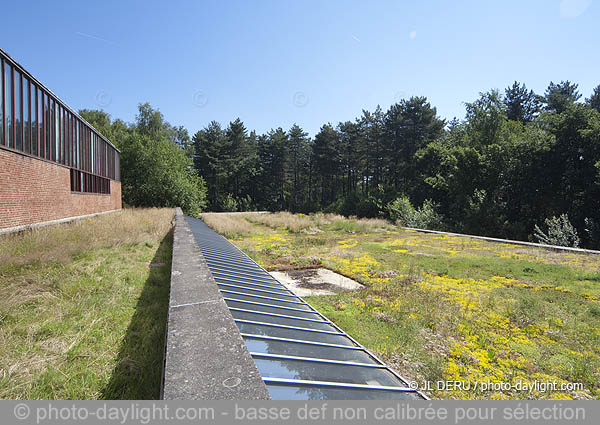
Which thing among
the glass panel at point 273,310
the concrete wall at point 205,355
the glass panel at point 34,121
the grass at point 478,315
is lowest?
the grass at point 478,315

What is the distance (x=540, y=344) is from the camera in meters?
4.35

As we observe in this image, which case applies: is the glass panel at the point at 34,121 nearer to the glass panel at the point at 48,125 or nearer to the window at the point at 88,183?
the glass panel at the point at 48,125

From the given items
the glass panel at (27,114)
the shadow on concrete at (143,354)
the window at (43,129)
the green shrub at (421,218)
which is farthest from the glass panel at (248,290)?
the green shrub at (421,218)

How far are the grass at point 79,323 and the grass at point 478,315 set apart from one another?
287 centimetres

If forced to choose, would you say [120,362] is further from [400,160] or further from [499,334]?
[400,160]

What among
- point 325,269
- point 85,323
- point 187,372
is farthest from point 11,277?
point 325,269

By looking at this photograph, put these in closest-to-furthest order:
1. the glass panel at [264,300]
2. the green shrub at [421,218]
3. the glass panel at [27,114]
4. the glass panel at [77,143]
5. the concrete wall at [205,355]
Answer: the concrete wall at [205,355] < the glass panel at [264,300] < the glass panel at [27,114] < the glass panel at [77,143] < the green shrub at [421,218]

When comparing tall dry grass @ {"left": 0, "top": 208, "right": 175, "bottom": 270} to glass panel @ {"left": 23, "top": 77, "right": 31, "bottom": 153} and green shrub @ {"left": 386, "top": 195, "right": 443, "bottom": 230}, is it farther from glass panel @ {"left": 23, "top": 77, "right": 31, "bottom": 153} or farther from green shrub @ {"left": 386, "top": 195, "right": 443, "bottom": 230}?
green shrub @ {"left": 386, "top": 195, "right": 443, "bottom": 230}

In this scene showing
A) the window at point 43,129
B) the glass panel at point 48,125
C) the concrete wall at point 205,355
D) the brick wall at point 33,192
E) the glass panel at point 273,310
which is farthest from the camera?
the glass panel at point 48,125

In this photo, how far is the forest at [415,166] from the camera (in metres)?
19.3

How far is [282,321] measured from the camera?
9.99 feet

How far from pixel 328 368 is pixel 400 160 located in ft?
148

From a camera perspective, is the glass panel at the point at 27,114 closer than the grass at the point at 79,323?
No

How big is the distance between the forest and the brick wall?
14.5 meters
